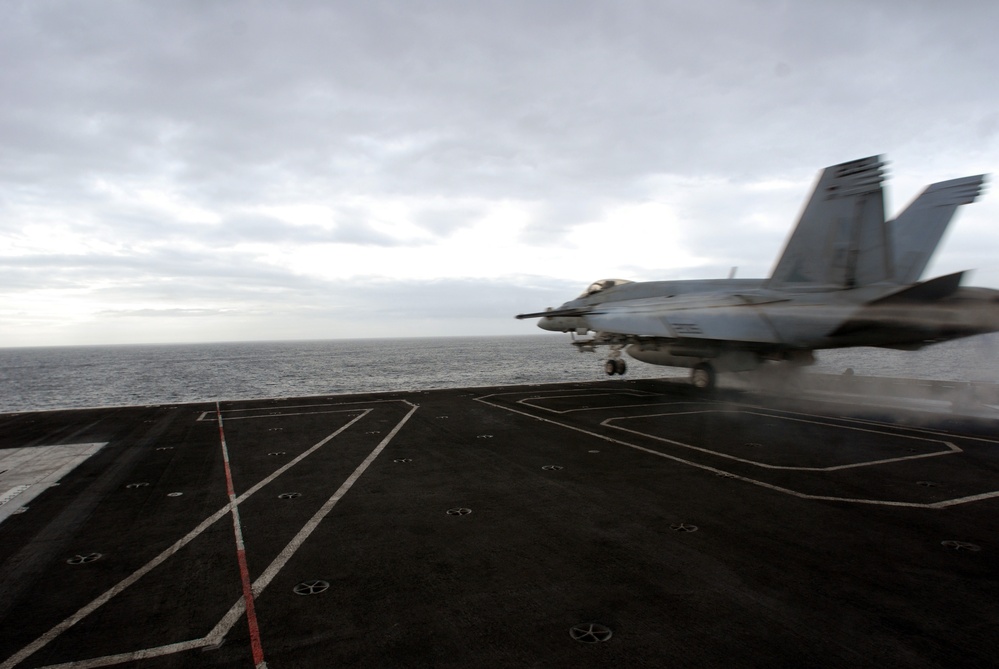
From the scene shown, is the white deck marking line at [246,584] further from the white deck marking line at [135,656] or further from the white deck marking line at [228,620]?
the white deck marking line at [135,656]

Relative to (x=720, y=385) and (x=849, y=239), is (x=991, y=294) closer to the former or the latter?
(x=849, y=239)

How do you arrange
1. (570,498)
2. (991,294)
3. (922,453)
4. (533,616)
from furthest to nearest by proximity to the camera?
(991,294) → (922,453) → (570,498) → (533,616)

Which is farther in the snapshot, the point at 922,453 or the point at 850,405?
the point at 850,405

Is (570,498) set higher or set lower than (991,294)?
lower

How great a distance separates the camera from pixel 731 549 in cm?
779

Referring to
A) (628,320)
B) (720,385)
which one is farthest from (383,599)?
(720,385)

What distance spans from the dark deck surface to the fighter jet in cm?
345

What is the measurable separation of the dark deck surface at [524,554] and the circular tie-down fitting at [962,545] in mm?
39

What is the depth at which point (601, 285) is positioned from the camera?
31.7 m

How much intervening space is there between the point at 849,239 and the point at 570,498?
1336 cm

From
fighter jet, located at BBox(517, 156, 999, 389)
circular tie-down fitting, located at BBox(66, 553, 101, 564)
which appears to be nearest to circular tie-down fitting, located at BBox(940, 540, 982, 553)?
fighter jet, located at BBox(517, 156, 999, 389)

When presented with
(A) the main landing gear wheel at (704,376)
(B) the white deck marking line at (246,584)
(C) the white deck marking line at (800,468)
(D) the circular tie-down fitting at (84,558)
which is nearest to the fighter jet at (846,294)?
(A) the main landing gear wheel at (704,376)

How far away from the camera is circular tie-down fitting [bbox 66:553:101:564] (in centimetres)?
794

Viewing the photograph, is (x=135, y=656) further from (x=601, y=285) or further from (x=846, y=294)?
(x=601, y=285)
